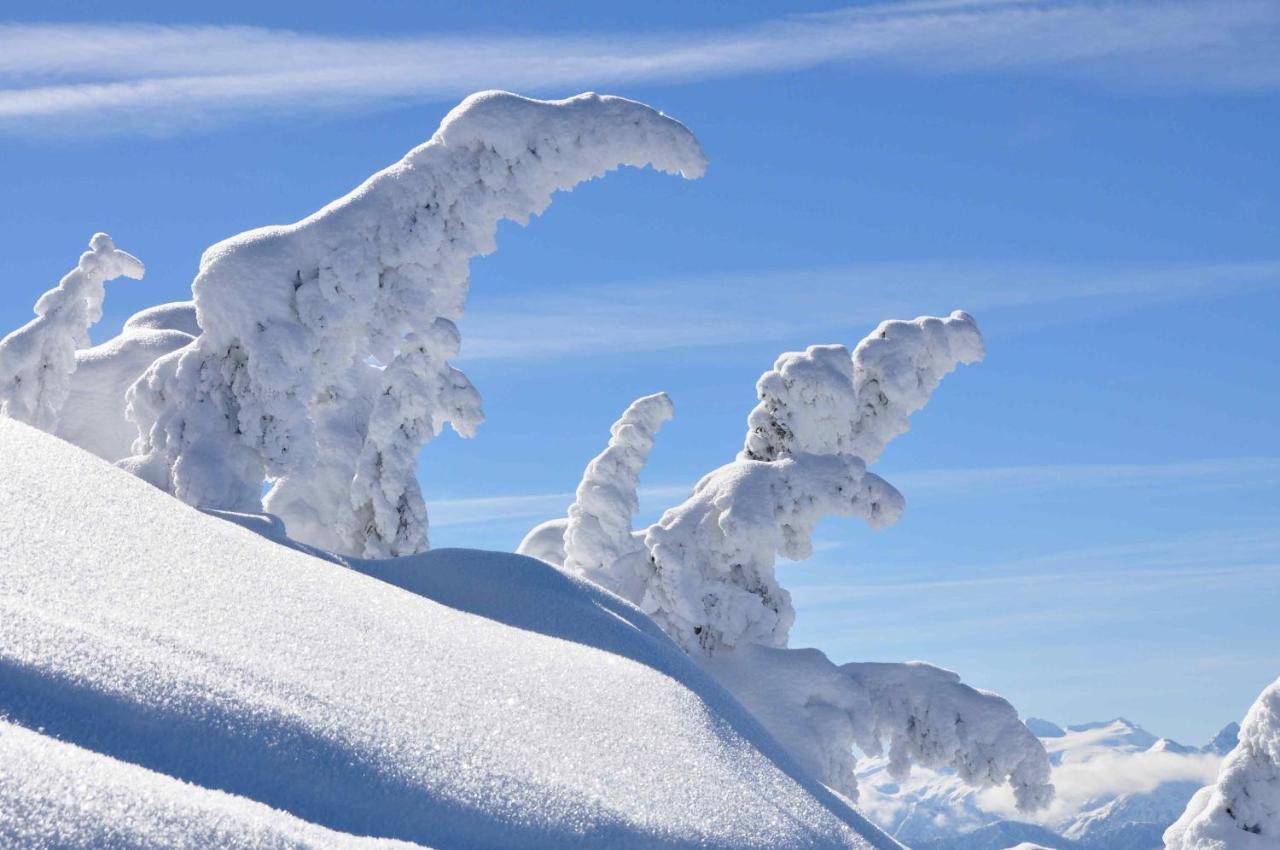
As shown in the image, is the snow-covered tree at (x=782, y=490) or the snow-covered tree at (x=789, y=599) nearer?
Answer: the snow-covered tree at (x=789, y=599)

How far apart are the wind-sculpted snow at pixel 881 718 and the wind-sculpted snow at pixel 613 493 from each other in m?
7.94

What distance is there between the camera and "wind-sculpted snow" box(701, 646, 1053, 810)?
16359 mm

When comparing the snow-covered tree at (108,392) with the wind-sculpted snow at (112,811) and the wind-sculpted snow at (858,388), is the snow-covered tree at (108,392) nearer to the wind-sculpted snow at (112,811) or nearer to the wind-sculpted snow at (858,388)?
the wind-sculpted snow at (858,388)

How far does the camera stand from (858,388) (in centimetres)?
1884

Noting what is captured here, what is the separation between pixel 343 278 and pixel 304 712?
882 cm

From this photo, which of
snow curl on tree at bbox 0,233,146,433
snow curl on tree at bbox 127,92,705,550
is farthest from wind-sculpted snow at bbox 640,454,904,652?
snow curl on tree at bbox 0,233,146,433

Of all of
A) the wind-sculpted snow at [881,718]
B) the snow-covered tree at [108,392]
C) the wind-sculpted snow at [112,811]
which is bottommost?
the wind-sculpted snow at [112,811]

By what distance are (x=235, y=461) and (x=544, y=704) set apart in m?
7.46

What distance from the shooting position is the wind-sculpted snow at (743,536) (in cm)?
1691

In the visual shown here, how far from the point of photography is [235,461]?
14.1m

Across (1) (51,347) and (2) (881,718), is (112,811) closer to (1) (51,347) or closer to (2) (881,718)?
(2) (881,718)

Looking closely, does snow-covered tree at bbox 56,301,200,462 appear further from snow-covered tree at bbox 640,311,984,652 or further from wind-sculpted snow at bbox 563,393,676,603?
snow-covered tree at bbox 640,311,984,652

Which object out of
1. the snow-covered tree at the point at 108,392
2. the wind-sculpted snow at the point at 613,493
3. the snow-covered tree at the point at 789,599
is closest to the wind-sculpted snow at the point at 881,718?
the snow-covered tree at the point at 789,599

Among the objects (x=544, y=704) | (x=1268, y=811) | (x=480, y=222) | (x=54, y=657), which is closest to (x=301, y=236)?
(x=480, y=222)
